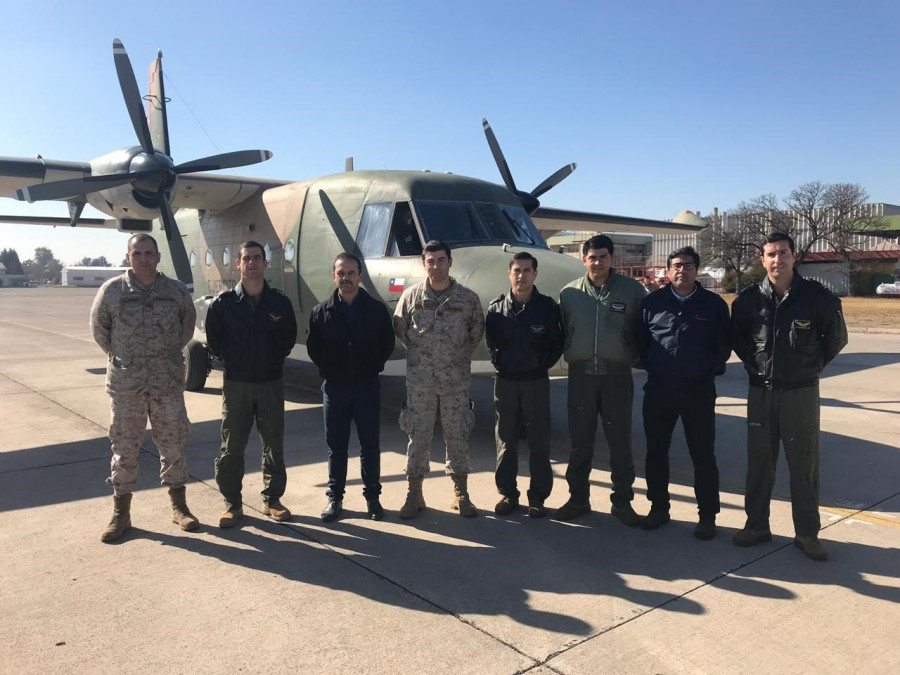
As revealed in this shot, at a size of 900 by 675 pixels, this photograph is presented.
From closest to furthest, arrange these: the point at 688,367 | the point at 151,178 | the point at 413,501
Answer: the point at 688,367 < the point at 413,501 < the point at 151,178

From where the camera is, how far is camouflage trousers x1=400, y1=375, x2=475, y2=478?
5.10 m

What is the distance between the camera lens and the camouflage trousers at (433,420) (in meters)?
5.10

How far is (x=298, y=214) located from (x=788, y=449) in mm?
6998

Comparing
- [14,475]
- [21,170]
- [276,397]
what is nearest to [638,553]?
[276,397]

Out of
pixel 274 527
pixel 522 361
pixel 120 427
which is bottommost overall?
pixel 274 527

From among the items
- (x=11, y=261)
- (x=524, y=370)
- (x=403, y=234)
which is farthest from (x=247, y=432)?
(x=11, y=261)

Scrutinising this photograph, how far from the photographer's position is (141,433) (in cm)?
488

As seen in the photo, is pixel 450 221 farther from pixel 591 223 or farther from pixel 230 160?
pixel 591 223

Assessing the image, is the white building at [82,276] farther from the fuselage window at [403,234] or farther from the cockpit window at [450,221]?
the cockpit window at [450,221]

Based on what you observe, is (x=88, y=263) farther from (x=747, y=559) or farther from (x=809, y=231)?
(x=747, y=559)

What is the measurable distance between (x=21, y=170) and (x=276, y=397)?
8078 mm

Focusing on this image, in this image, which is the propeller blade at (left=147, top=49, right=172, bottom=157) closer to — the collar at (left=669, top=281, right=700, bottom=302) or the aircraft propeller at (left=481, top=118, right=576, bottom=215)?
the aircraft propeller at (left=481, top=118, right=576, bottom=215)

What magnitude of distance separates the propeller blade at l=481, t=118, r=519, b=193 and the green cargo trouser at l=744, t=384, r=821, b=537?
7.31m

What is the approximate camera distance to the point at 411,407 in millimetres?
5164
